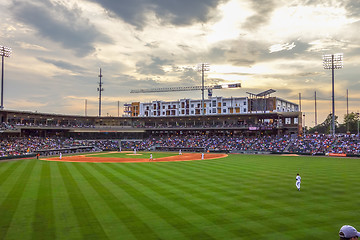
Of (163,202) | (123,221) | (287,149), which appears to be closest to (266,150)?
(287,149)

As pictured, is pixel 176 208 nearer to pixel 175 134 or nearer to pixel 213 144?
pixel 213 144

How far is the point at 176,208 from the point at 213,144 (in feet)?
183

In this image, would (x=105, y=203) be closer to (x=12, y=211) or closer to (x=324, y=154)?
(x=12, y=211)

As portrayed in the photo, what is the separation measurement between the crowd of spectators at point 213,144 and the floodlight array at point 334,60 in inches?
645

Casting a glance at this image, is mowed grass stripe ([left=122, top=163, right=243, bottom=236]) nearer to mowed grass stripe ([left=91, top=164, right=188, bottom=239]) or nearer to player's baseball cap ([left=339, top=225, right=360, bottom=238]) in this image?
mowed grass stripe ([left=91, top=164, right=188, bottom=239])

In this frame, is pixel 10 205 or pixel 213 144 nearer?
pixel 10 205

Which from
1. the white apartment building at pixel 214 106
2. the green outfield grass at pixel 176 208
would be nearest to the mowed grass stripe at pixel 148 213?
the green outfield grass at pixel 176 208

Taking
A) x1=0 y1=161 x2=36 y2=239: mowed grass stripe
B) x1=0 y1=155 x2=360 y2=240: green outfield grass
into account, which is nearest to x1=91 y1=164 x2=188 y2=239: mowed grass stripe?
x1=0 y1=155 x2=360 y2=240: green outfield grass

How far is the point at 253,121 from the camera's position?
76.6 meters

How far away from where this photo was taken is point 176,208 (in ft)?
48.5

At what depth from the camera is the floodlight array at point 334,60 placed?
5823 centimetres

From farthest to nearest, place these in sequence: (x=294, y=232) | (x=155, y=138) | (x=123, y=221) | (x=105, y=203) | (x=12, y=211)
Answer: (x=155, y=138) → (x=105, y=203) → (x=12, y=211) → (x=123, y=221) → (x=294, y=232)

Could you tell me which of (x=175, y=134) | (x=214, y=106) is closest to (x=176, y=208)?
(x=175, y=134)

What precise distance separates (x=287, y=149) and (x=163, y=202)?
49.7 m
